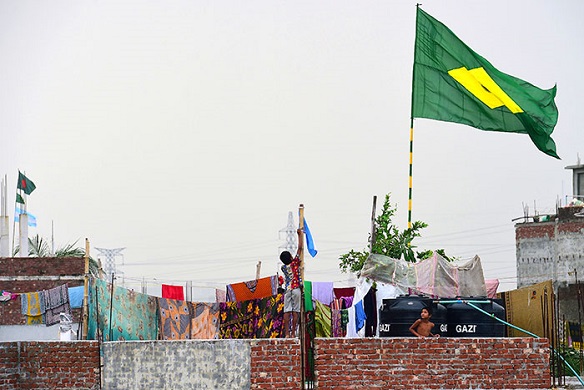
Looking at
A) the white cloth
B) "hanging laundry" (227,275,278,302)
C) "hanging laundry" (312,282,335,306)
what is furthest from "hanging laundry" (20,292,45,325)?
the white cloth

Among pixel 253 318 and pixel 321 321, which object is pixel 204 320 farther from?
pixel 321 321

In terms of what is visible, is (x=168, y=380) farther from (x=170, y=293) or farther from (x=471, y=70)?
(x=170, y=293)

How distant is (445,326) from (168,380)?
4993mm

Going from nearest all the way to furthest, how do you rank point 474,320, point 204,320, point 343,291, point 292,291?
point 292,291
point 474,320
point 204,320
point 343,291

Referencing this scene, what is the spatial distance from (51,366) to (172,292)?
11.1 metres

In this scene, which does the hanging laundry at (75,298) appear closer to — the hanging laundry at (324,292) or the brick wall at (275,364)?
the hanging laundry at (324,292)

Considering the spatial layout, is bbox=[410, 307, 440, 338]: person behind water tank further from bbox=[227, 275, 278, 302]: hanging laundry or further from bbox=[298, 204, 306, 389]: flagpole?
bbox=[227, 275, 278, 302]: hanging laundry

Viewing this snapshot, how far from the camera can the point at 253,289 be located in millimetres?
21578

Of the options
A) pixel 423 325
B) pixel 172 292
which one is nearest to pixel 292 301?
pixel 423 325

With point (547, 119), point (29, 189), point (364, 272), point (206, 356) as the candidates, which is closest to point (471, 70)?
point (547, 119)

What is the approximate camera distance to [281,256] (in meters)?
18.4

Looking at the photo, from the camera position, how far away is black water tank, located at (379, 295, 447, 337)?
59.0 feet

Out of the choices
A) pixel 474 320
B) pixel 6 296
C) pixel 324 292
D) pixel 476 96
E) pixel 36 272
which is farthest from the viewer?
pixel 36 272

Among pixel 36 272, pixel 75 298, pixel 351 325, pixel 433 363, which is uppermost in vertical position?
pixel 36 272
